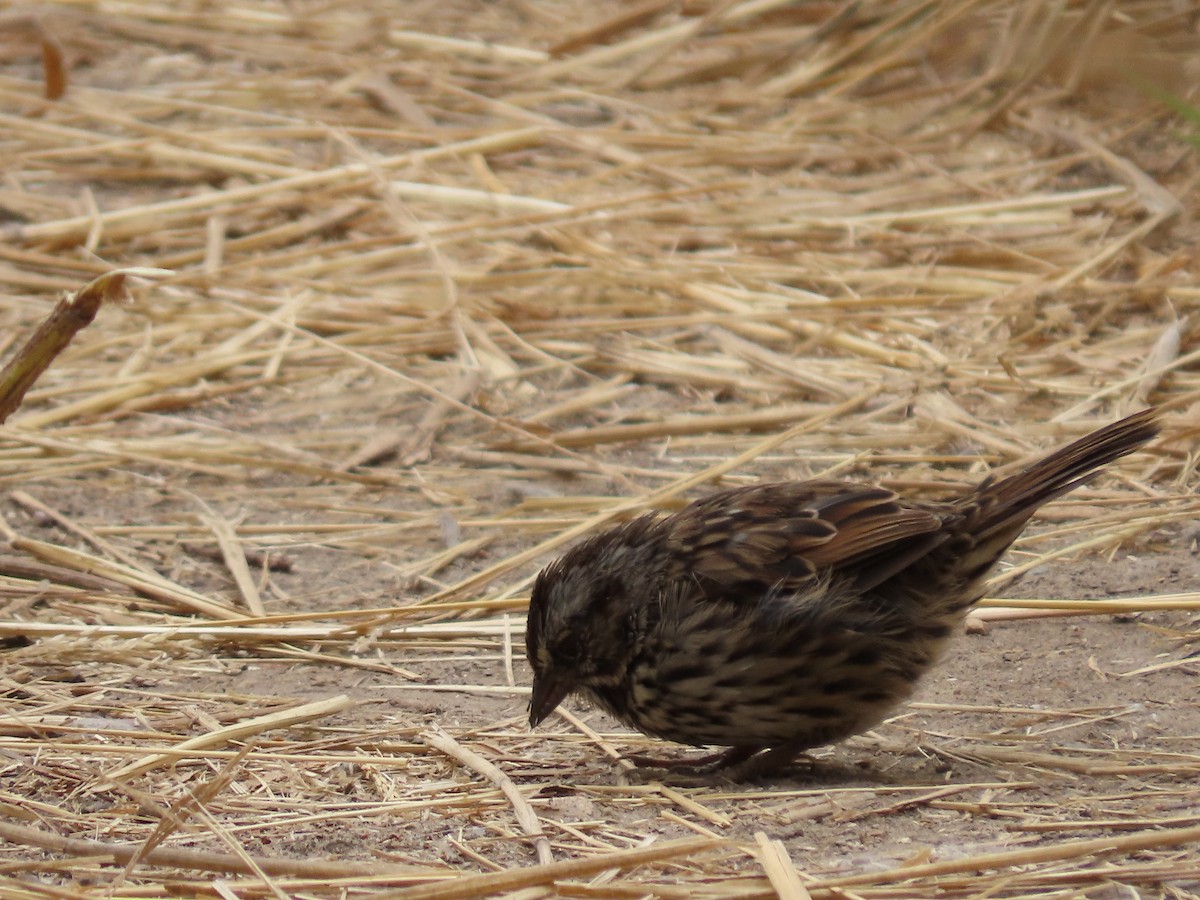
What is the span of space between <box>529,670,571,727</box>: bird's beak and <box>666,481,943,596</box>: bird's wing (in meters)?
0.39

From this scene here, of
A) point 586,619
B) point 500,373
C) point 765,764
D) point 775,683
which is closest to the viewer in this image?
point 775,683

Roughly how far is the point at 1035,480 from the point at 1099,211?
3623 millimetres

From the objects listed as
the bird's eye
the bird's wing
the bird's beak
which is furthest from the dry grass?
the bird's wing

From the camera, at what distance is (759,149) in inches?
311

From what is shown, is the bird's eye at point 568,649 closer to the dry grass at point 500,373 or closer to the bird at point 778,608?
the bird at point 778,608

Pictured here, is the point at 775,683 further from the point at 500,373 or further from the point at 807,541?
the point at 500,373

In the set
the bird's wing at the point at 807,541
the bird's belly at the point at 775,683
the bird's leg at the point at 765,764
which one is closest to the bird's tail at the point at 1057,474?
the bird's wing at the point at 807,541

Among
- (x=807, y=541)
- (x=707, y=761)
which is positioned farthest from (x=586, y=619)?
(x=807, y=541)

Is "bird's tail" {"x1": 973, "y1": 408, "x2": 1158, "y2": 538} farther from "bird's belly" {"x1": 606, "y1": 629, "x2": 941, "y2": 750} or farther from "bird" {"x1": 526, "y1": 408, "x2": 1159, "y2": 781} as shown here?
"bird's belly" {"x1": 606, "y1": 629, "x2": 941, "y2": 750}

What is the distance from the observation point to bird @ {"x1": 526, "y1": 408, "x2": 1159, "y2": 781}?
3.63m

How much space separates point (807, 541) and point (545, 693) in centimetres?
70

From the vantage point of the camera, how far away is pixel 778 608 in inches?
143

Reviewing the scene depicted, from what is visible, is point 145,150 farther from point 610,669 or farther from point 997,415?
point 610,669

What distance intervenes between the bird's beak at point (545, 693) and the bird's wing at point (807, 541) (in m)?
0.39
